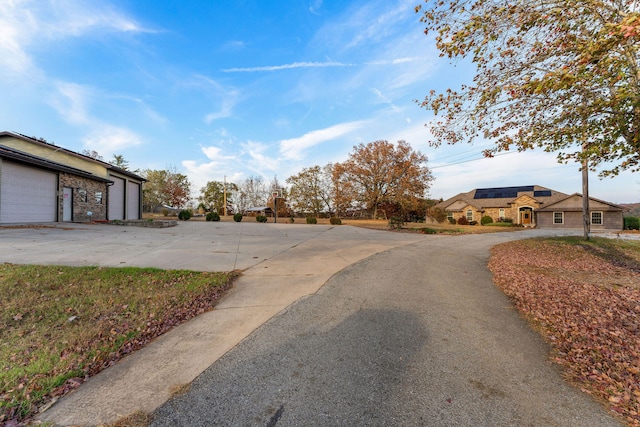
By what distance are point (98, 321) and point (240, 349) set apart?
7.24ft

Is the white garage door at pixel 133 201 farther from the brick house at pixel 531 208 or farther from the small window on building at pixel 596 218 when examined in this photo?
the small window on building at pixel 596 218

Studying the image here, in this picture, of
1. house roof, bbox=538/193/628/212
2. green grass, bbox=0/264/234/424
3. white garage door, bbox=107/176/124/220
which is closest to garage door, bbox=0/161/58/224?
white garage door, bbox=107/176/124/220

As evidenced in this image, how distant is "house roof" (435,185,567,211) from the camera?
119 ft

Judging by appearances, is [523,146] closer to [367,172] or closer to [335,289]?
[335,289]

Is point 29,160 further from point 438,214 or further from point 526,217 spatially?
point 526,217

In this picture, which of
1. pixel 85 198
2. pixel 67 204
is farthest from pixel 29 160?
pixel 85 198

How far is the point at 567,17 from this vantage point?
15.0ft

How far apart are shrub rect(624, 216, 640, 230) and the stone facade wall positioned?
162 feet

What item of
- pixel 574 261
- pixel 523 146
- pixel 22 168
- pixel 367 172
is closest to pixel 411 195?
pixel 367 172

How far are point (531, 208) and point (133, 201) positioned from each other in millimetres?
44647

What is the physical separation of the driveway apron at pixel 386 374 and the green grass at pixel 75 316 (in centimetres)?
128

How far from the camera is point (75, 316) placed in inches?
146

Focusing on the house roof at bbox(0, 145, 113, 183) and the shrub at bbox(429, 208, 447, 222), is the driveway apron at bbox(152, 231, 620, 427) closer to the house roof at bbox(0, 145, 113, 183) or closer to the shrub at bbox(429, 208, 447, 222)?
the house roof at bbox(0, 145, 113, 183)

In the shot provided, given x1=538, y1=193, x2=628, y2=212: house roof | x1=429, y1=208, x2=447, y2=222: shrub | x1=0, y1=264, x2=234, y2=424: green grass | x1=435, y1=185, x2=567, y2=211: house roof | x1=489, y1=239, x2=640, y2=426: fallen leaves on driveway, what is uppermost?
x1=435, y1=185, x2=567, y2=211: house roof
